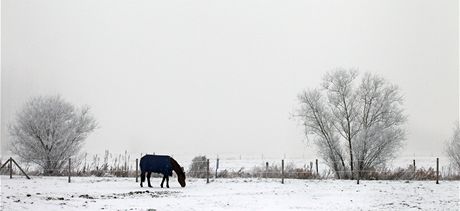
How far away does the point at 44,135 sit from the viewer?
38219 millimetres

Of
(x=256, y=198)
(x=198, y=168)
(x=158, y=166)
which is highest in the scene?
(x=158, y=166)

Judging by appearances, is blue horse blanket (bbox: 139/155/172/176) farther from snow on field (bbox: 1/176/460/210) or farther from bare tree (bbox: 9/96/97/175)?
bare tree (bbox: 9/96/97/175)

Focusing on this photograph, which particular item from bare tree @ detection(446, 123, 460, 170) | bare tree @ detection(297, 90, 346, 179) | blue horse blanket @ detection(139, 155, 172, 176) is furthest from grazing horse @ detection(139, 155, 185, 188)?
bare tree @ detection(446, 123, 460, 170)

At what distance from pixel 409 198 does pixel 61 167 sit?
2684 centimetres

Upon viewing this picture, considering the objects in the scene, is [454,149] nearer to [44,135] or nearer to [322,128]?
[322,128]

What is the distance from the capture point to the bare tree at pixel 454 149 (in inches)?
1462

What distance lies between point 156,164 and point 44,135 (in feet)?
52.3

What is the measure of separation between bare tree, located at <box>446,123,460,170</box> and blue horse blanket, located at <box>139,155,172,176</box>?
21928 mm

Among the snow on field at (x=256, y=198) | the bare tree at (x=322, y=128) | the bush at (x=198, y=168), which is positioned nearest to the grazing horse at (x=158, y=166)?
the snow on field at (x=256, y=198)

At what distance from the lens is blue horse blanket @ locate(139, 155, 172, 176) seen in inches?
1006

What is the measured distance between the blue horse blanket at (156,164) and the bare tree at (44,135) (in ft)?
47.8

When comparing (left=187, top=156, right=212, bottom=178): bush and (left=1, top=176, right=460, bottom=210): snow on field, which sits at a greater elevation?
(left=187, top=156, right=212, bottom=178): bush

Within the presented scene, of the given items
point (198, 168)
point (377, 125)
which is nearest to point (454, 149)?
point (377, 125)

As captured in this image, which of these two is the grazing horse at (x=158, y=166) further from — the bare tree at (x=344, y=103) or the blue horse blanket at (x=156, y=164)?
the bare tree at (x=344, y=103)
